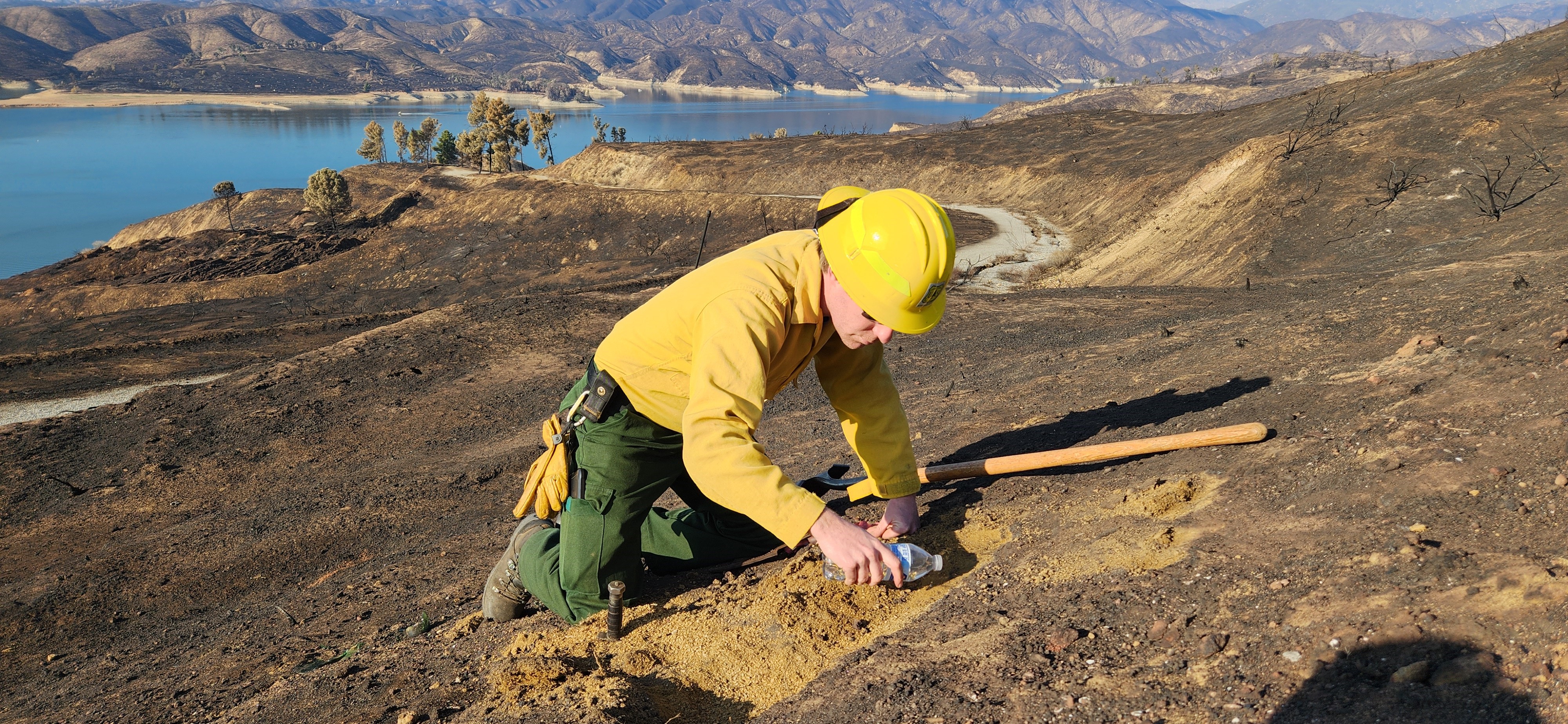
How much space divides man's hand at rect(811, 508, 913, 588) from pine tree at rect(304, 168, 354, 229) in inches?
2296

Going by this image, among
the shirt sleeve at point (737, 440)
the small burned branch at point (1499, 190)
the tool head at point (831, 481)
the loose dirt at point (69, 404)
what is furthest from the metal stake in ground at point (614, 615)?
the small burned branch at point (1499, 190)

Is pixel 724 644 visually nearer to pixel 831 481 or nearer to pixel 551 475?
pixel 551 475

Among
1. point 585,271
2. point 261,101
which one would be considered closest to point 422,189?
point 585,271

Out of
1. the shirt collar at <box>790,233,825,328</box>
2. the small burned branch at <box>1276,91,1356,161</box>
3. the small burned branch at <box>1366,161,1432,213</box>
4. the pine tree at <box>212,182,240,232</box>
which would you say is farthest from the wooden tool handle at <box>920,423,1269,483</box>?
the pine tree at <box>212,182,240,232</box>

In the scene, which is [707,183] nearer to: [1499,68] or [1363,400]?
[1499,68]

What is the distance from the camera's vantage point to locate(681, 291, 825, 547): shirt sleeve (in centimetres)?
293

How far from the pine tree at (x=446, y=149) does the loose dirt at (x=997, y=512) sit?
65676mm

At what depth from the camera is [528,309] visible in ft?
53.3

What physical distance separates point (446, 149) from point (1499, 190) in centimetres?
8262

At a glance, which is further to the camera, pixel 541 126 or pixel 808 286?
pixel 541 126

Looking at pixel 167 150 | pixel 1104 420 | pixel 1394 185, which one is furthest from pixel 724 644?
pixel 167 150

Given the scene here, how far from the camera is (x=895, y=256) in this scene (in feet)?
9.52

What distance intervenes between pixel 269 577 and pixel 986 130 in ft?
153

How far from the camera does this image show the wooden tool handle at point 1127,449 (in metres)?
4.36
